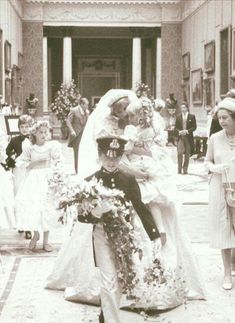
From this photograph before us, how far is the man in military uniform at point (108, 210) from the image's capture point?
4.60m

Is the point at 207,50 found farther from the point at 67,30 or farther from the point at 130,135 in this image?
the point at 130,135

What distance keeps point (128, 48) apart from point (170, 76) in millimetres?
5762

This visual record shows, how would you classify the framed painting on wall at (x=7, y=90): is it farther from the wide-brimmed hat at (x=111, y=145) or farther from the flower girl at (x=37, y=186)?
the wide-brimmed hat at (x=111, y=145)

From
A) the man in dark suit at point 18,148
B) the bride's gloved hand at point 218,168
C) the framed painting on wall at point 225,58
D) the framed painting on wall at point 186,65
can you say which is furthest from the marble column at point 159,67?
the bride's gloved hand at point 218,168

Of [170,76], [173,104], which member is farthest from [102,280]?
[170,76]

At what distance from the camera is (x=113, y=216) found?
4.55 m

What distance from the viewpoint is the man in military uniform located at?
4.60 m

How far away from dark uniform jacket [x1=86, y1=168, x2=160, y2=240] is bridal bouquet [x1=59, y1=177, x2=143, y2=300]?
7 centimetres

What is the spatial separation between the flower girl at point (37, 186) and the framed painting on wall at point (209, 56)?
14271 millimetres

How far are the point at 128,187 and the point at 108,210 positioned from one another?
0.97 feet

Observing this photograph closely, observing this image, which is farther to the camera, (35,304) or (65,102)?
(65,102)

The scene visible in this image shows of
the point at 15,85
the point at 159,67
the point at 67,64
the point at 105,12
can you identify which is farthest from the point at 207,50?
the point at 67,64

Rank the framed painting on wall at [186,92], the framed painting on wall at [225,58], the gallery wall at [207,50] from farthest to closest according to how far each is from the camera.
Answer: the framed painting on wall at [186,92] → the gallery wall at [207,50] → the framed painting on wall at [225,58]

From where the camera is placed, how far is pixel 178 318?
5457 millimetres
